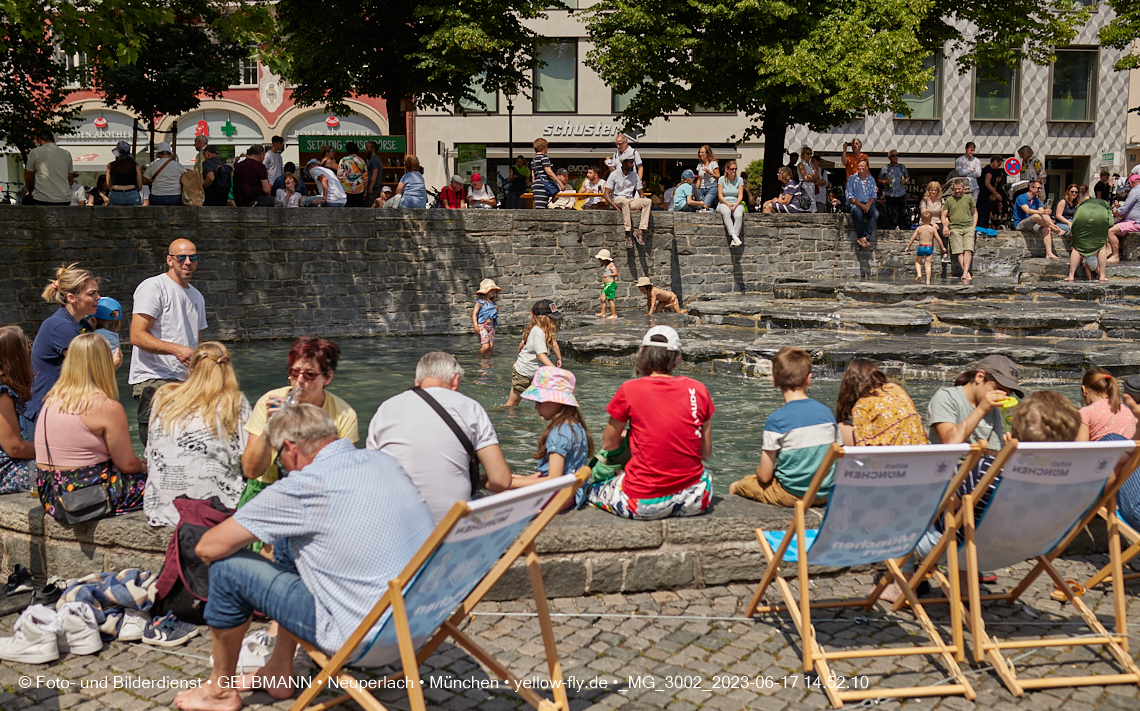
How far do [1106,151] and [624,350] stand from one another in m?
29.7

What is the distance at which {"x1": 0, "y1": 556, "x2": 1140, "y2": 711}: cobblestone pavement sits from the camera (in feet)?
12.2

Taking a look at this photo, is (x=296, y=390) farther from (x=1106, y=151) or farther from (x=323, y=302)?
(x=1106, y=151)

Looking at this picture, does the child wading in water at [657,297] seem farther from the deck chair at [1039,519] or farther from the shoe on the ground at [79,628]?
the shoe on the ground at [79,628]

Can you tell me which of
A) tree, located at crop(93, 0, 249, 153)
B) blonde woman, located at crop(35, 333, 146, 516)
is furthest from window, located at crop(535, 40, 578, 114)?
blonde woman, located at crop(35, 333, 146, 516)

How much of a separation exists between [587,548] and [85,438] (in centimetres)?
249

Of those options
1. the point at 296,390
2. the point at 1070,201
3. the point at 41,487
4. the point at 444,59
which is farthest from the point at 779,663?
the point at 1070,201

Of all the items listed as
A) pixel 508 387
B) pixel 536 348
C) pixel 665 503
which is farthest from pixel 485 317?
pixel 665 503

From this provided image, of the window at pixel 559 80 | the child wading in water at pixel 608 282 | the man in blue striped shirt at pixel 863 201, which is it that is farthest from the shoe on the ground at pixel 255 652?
the window at pixel 559 80

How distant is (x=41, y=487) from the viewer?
15.9 feet

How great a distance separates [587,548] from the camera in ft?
15.6

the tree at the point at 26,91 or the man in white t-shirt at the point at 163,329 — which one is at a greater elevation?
the tree at the point at 26,91

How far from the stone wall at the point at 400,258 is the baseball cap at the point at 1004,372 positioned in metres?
13.3

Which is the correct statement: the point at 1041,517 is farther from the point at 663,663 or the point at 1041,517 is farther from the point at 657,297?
the point at 657,297

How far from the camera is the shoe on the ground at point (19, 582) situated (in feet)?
15.5
